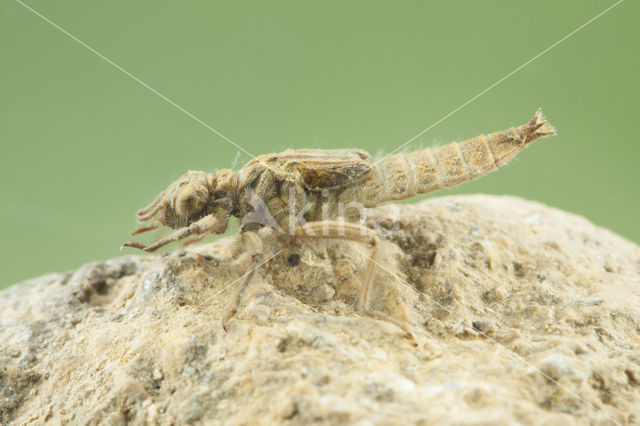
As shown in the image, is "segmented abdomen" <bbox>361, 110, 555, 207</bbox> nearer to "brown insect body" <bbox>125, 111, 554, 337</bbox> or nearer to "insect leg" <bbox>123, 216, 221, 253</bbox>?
"brown insect body" <bbox>125, 111, 554, 337</bbox>

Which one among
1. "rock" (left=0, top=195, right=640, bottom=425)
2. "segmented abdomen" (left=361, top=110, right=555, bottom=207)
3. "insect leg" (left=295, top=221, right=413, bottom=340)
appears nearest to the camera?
"rock" (left=0, top=195, right=640, bottom=425)

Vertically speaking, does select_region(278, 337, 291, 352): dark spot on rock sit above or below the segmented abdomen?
below

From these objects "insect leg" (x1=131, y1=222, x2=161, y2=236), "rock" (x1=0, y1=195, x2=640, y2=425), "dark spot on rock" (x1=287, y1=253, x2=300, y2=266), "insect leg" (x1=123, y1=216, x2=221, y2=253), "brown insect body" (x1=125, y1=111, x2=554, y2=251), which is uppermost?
"brown insect body" (x1=125, y1=111, x2=554, y2=251)

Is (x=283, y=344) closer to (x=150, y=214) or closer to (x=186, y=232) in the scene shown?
(x=186, y=232)

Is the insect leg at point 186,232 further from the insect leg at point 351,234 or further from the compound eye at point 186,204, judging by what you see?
the insect leg at point 351,234

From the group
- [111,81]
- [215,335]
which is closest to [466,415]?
[215,335]

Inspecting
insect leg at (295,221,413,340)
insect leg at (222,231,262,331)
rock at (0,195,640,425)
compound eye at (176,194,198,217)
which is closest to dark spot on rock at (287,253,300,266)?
rock at (0,195,640,425)

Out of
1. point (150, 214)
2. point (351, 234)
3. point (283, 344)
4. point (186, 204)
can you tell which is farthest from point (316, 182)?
point (283, 344)
